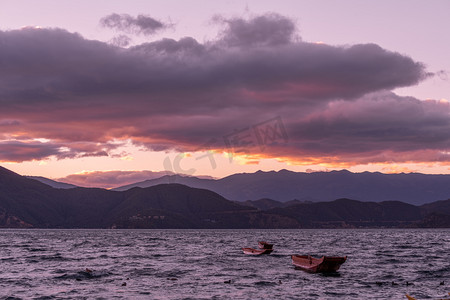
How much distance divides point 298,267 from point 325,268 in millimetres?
8221

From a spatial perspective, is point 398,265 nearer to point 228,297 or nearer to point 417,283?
point 417,283

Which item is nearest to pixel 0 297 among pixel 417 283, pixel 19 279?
pixel 19 279

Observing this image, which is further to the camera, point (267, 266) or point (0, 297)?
point (267, 266)

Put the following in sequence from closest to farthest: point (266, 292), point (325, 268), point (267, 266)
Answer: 1. point (266, 292)
2. point (325, 268)
3. point (267, 266)

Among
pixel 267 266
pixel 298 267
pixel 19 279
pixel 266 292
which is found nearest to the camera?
pixel 266 292

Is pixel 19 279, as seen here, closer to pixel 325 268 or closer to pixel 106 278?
pixel 106 278

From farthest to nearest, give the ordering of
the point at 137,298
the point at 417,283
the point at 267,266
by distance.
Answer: the point at 267,266
the point at 417,283
the point at 137,298

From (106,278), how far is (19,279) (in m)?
12.6

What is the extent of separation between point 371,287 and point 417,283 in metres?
8.67

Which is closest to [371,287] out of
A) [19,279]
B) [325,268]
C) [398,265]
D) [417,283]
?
[417,283]

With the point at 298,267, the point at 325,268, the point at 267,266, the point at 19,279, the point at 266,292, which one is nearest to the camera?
the point at 266,292

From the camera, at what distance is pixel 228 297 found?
57562 millimetres

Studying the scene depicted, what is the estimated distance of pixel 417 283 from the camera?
69625 mm

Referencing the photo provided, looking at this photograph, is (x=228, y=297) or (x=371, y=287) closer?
(x=228, y=297)
